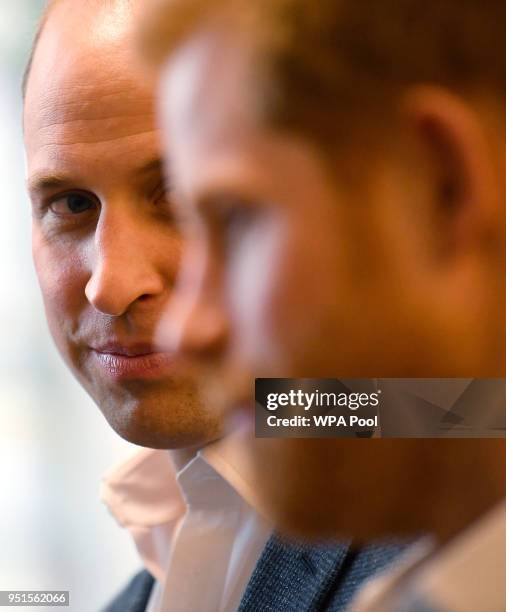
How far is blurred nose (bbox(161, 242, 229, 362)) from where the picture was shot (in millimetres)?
525

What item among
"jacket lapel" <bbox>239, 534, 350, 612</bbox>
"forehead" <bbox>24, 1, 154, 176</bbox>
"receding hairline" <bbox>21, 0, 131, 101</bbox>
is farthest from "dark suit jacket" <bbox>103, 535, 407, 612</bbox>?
"receding hairline" <bbox>21, 0, 131, 101</bbox>

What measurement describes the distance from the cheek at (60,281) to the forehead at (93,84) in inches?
3.1

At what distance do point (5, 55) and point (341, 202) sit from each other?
1.44 ft

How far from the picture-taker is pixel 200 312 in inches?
21.2

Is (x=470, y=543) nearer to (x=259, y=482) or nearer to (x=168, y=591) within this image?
(x=259, y=482)

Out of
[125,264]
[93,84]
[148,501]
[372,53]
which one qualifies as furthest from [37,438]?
[372,53]

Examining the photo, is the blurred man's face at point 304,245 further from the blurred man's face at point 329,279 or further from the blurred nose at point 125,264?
the blurred nose at point 125,264

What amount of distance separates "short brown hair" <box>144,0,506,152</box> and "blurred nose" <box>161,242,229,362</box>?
11cm

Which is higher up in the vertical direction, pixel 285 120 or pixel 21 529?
pixel 285 120

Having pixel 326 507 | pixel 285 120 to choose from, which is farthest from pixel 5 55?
pixel 326 507

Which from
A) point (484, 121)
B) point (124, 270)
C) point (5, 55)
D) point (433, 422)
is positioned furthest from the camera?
point (5, 55)

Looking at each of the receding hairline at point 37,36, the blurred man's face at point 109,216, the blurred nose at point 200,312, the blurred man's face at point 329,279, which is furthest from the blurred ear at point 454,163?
the receding hairline at point 37,36

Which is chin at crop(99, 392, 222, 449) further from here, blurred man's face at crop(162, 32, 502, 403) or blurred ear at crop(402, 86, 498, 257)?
blurred ear at crop(402, 86, 498, 257)

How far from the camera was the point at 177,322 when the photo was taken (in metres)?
0.56
